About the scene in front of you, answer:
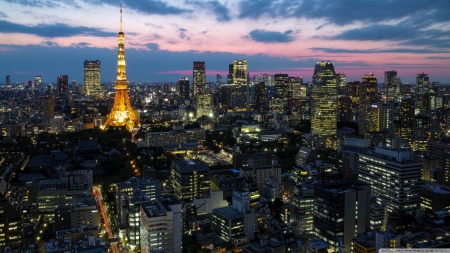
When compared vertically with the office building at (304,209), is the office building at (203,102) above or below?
above

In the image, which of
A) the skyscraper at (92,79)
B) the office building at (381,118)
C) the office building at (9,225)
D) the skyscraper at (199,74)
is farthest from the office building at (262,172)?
the skyscraper at (92,79)

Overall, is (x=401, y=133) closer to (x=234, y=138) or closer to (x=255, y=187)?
(x=234, y=138)

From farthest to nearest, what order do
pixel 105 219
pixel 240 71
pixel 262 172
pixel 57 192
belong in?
1. pixel 240 71
2. pixel 262 172
3. pixel 57 192
4. pixel 105 219

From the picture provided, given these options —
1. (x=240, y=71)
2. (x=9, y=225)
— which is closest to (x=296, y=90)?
(x=240, y=71)

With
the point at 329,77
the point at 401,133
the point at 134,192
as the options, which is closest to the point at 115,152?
the point at 134,192

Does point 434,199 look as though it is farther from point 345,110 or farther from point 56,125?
point 56,125

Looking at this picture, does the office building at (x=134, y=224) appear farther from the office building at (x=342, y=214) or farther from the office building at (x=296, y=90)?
the office building at (x=296, y=90)

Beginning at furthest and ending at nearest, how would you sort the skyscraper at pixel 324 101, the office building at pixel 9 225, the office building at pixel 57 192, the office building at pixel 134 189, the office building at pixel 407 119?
1. the skyscraper at pixel 324 101
2. the office building at pixel 407 119
3. the office building at pixel 57 192
4. the office building at pixel 134 189
5. the office building at pixel 9 225
